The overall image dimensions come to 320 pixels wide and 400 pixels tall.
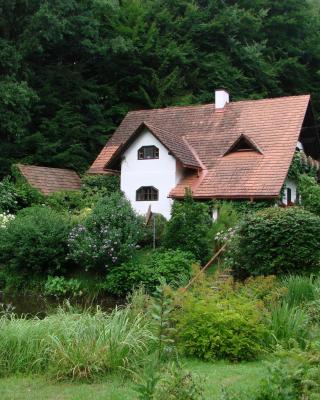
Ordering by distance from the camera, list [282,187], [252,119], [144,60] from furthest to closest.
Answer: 1. [144,60]
2. [252,119]
3. [282,187]

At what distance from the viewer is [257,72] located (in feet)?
117

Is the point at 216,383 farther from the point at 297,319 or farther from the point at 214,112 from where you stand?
the point at 214,112

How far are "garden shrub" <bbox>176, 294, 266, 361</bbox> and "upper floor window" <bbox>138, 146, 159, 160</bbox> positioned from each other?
640 inches

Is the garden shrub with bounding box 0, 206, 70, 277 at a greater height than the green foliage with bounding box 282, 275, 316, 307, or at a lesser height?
greater

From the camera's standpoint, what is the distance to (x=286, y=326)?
882 centimetres

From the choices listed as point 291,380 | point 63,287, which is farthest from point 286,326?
point 63,287

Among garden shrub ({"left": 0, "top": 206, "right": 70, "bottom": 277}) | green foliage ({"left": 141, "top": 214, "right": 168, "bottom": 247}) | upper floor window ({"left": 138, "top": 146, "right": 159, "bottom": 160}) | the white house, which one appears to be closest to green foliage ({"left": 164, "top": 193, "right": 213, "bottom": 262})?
green foliage ({"left": 141, "top": 214, "right": 168, "bottom": 247})

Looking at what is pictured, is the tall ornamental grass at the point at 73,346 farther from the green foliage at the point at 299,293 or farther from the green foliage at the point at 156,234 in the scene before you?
the green foliage at the point at 156,234

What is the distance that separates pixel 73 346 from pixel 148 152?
17.8 meters

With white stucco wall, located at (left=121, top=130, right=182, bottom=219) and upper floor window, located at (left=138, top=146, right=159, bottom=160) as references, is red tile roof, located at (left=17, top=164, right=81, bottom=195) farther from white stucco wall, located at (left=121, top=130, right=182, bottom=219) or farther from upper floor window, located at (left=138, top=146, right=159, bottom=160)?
upper floor window, located at (left=138, top=146, right=159, bottom=160)

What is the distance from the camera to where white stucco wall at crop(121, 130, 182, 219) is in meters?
24.2

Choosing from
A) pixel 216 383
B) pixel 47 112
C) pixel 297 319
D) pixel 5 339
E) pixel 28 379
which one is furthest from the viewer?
pixel 47 112

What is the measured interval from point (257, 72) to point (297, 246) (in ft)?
77.5

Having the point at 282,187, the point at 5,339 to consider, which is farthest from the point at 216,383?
the point at 282,187
